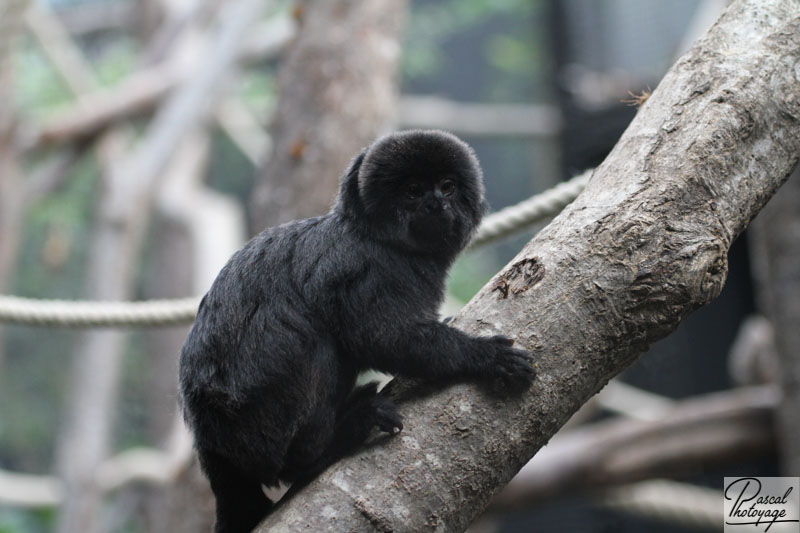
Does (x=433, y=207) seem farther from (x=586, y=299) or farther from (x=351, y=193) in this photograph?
(x=586, y=299)

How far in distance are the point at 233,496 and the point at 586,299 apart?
109 centimetres

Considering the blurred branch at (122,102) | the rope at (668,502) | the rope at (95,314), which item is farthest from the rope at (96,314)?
the blurred branch at (122,102)

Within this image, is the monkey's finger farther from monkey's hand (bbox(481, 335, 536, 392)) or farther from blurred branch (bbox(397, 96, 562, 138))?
blurred branch (bbox(397, 96, 562, 138))

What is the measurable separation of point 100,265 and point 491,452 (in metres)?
5.38

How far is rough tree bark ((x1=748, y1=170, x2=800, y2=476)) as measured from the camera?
4809mm

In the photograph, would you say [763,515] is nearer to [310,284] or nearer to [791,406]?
[310,284]

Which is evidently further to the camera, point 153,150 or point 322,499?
point 153,150

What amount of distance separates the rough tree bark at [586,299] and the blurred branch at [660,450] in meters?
3.87

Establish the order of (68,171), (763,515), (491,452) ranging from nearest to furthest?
(491,452) < (763,515) < (68,171)

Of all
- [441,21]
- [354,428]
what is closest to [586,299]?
[354,428]

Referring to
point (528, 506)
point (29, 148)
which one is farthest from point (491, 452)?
point (29, 148)

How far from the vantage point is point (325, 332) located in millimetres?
2262

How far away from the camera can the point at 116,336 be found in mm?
6781

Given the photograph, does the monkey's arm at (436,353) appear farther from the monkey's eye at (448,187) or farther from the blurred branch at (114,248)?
the blurred branch at (114,248)
